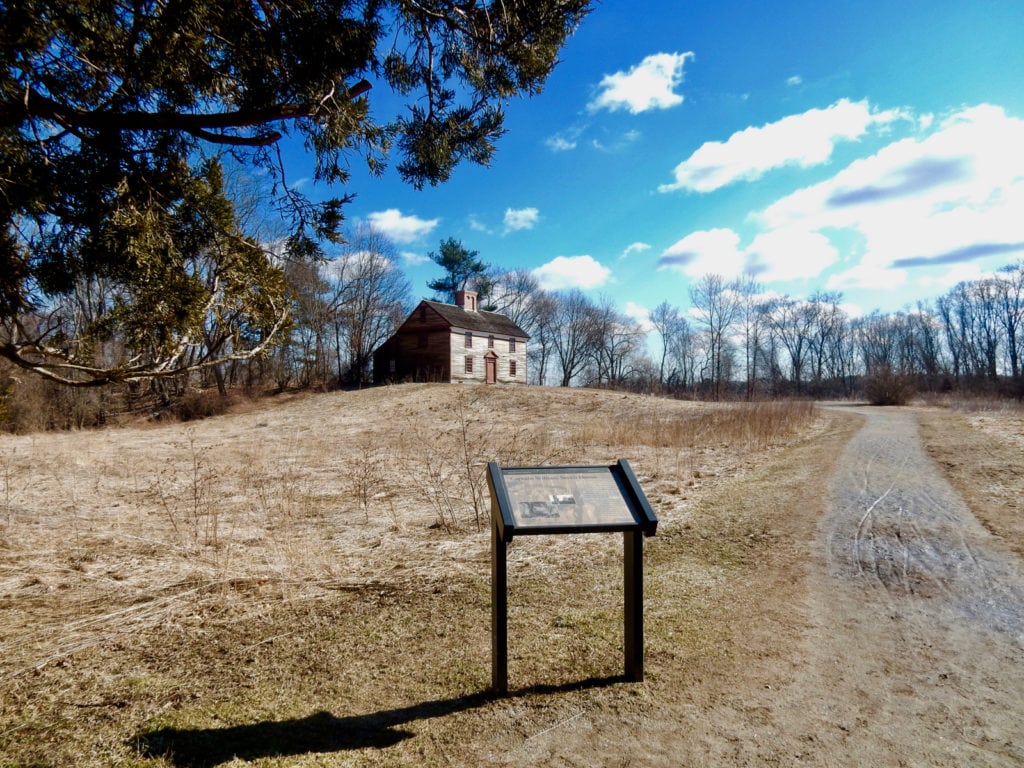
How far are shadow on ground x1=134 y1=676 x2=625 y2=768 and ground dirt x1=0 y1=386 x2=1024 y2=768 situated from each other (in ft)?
0.05

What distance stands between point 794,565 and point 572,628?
9.50 ft

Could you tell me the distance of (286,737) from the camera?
3092mm

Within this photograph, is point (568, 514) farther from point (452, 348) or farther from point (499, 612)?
point (452, 348)

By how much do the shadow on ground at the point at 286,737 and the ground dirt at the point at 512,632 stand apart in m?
0.01

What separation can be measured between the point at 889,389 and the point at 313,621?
3754 centimetres

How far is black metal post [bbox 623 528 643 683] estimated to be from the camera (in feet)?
11.8

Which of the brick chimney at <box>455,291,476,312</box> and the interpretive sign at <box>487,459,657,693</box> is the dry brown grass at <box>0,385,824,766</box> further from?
the brick chimney at <box>455,291,476,312</box>

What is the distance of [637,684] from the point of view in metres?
3.65

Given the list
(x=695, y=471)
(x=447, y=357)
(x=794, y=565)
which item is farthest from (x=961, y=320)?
(x=794, y=565)

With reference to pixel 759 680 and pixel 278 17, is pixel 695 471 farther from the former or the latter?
pixel 278 17

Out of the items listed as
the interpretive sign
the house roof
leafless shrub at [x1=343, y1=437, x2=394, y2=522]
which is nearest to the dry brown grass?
leafless shrub at [x1=343, y1=437, x2=394, y2=522]

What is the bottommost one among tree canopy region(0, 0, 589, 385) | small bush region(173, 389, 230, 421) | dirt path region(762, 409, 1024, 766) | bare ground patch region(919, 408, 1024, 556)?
dirt path region(762, 409, 1024, 766)

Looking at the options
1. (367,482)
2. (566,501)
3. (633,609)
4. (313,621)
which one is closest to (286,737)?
(313,621)

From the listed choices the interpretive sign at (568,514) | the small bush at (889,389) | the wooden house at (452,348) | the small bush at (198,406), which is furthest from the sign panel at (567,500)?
the wooden house at (452,348)
